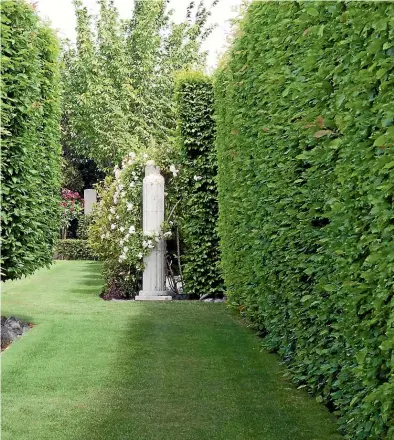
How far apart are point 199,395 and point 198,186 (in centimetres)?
634

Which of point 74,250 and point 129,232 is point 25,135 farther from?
point 74,250

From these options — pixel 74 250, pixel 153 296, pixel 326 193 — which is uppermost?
pixel 326 193

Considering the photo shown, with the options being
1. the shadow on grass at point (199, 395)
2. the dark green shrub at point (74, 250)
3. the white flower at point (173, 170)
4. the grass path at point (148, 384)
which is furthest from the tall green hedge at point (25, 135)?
the dark green shrub at point (74, 250)

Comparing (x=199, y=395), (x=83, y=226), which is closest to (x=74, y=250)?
(x=83, y=226)

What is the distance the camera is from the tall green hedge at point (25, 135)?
24.2 feet

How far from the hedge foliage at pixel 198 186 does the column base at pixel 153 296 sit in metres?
0.38

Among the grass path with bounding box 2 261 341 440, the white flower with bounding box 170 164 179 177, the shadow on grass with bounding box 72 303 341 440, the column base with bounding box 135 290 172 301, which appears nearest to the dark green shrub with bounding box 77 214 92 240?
the white flower with bounding box 170 164 179 177

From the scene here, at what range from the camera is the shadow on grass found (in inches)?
175

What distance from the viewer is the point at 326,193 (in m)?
4.29

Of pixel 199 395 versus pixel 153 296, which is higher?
pixel 153 296

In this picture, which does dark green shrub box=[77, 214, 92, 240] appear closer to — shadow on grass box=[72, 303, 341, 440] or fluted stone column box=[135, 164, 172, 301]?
fluted stone column box=[135, 164, 172, 301]

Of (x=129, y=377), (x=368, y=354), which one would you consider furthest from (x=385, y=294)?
(x=129, y=377)

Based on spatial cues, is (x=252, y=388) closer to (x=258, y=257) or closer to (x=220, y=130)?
(x=258, y=257)

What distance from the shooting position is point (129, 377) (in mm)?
5812
